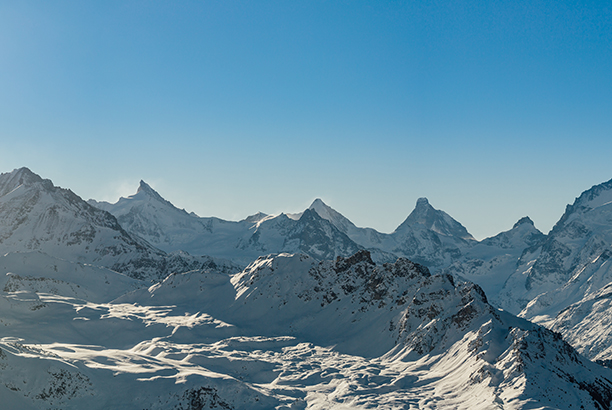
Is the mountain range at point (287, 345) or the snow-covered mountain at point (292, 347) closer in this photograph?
the snow-covered mountain at point (292, 347)

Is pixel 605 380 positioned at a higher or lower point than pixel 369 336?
lower

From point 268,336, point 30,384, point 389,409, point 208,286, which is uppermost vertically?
point 208,286

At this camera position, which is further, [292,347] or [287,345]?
[287,345]

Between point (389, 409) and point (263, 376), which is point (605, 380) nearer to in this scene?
point (389, 409)

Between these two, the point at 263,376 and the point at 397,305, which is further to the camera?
the point at 397,305

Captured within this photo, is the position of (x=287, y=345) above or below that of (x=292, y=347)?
above

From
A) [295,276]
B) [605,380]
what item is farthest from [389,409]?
[295,276]

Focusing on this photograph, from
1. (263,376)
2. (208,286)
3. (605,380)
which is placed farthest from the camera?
(208,286)

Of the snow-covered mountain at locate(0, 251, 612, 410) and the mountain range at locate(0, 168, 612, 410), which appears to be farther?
the mountain range at locate(0, 168, 612, 410)
